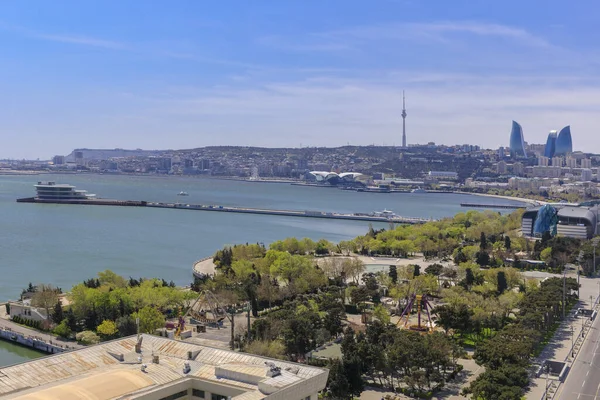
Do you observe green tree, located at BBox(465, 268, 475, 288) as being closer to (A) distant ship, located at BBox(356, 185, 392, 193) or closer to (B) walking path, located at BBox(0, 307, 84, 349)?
(B) walking path, located at BBox(0, 307, 84, 349)

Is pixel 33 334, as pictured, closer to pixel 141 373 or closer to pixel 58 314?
pixel 58 314

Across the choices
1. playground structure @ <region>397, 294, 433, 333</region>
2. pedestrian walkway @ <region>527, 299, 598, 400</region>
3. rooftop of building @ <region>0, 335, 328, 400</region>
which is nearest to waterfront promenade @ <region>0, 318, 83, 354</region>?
rooftop of building @ <region>0, 335, 328, 400</region>

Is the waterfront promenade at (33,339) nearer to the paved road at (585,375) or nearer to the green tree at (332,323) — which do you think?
the green tree at (332,323)

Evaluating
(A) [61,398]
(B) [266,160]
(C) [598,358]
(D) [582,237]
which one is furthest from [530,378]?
(B) [266,160]

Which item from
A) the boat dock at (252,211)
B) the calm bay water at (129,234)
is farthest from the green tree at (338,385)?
the boat dock at (252,211)

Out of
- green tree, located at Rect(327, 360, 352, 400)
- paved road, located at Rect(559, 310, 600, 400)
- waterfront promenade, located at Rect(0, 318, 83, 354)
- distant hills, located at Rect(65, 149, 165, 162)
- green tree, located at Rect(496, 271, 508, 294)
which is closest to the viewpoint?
green tree, located at Rect(327, 360, 352, 400)

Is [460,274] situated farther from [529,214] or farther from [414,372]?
[529,214]
